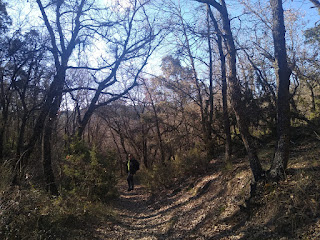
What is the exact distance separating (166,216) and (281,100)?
500 centimetres

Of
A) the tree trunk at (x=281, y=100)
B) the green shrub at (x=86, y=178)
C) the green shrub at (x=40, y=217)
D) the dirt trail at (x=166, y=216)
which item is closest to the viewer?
the green shrub at (x=40, y=217)

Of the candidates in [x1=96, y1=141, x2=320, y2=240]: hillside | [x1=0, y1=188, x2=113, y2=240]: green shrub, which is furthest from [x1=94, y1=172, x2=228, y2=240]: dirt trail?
[x1=0, y1=188, x2=113, y2=240]: green shrub

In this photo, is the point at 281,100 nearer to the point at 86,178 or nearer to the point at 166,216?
the point at 166,216

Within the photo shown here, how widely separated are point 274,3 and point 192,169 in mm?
7364

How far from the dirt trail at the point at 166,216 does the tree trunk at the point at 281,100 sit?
88.0 inches

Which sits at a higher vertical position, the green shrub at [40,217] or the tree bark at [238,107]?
the tree bark at [238,107]

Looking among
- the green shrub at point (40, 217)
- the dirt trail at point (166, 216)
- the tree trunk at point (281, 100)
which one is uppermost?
the tree trunk at point (281, 100)

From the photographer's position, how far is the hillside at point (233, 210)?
14.1ft

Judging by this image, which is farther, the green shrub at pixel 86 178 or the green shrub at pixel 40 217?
the green shrub at pixel 86 178

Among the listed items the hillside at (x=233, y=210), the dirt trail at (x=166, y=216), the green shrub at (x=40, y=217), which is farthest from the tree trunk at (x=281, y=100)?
the green shrub at (x=40, y=217)

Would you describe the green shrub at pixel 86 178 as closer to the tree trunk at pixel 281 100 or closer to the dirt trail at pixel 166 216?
the dirt trail at pixel 166 216

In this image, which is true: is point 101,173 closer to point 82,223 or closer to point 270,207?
point 82,223

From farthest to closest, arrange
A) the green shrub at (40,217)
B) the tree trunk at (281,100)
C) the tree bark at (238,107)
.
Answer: the tree bark at (238,107) → the tree trunk at (281,100) → the green shrub at (40,217)

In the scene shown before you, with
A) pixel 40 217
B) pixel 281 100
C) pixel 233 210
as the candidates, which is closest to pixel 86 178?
pixel 40 217
